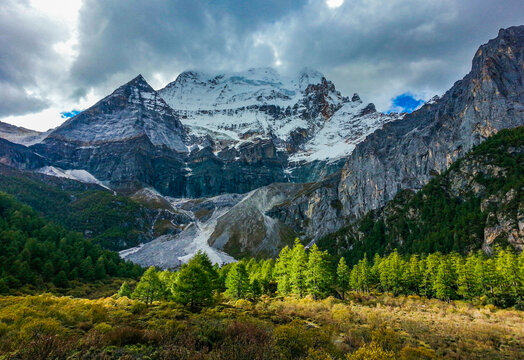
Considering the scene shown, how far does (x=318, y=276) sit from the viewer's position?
40844 mm

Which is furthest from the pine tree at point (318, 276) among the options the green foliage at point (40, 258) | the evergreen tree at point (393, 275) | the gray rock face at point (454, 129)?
the gray rock face at point (454, 129)

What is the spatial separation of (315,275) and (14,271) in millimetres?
61680

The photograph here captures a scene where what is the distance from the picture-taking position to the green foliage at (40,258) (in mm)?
60000

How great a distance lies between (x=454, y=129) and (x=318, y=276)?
154 metres

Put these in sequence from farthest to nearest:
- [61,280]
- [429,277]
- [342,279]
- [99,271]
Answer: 1. [99,271]
2. [61,280]
3. [429,277]
4. [342,279]

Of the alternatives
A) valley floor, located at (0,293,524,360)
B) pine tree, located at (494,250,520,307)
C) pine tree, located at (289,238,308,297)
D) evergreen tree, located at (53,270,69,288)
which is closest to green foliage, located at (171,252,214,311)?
valley floor, located at (0,293,524,360)

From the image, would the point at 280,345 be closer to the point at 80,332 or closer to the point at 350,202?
the point at 80,332

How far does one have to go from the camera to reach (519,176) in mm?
93938

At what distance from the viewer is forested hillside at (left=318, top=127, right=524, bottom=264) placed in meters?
85.5

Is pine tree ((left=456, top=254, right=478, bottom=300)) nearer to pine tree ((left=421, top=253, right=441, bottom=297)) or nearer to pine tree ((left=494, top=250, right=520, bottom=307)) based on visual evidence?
pine tree ((left=494, top=250, right=520, bottom=307))

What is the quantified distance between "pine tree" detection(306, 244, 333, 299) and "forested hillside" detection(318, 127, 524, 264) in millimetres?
64893

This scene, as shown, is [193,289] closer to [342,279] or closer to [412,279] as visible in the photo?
[342,279]

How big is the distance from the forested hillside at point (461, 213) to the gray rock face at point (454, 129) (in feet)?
54.2

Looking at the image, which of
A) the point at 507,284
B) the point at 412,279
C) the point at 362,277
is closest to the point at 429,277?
the point at 412,279
